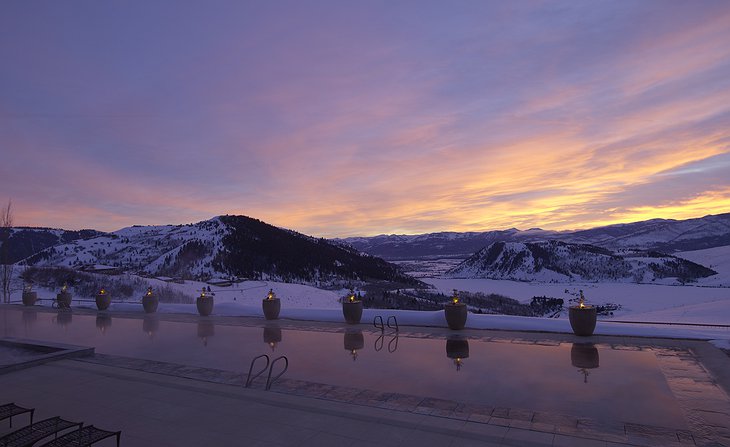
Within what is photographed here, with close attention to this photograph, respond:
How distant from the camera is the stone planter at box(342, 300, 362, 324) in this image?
17.2m

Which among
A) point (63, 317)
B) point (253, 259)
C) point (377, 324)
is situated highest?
point (253, 259)

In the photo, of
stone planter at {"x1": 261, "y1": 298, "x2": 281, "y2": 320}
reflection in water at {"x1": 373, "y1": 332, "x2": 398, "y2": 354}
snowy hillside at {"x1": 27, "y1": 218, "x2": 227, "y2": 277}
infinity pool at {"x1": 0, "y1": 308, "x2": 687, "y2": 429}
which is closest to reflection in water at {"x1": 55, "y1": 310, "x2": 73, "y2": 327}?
infinity pool at {"x1": 0, "y1": 308, "x2": 687, "y2": 429}

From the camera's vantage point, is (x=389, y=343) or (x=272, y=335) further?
(x=272, y=335)

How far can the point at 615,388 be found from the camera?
8.77 meters

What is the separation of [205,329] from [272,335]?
3342mm

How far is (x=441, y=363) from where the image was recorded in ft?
36.1

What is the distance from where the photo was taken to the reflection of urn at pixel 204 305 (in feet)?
67.1

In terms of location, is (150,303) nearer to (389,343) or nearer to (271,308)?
(271,308)

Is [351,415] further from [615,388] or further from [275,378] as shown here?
[615,388]

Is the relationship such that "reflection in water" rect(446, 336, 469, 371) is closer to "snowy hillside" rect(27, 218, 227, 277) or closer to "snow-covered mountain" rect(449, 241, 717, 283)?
"snowy hillside" rect(27, 218, 227, 277)

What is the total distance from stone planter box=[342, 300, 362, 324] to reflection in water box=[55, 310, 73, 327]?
12.4 m

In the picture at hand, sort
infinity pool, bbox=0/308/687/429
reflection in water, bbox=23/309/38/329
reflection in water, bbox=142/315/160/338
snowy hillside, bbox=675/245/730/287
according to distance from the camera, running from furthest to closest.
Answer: snowy hillside, bbox=675/245/730/287 → reflection in water, bbox=23/309/38/329 → reflection in water, bbox=142/315/160/338 → infinity pool, bbox=0/308/687/429

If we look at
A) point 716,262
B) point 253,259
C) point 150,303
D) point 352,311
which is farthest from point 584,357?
point 716,262

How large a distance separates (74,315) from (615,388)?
24.3m
